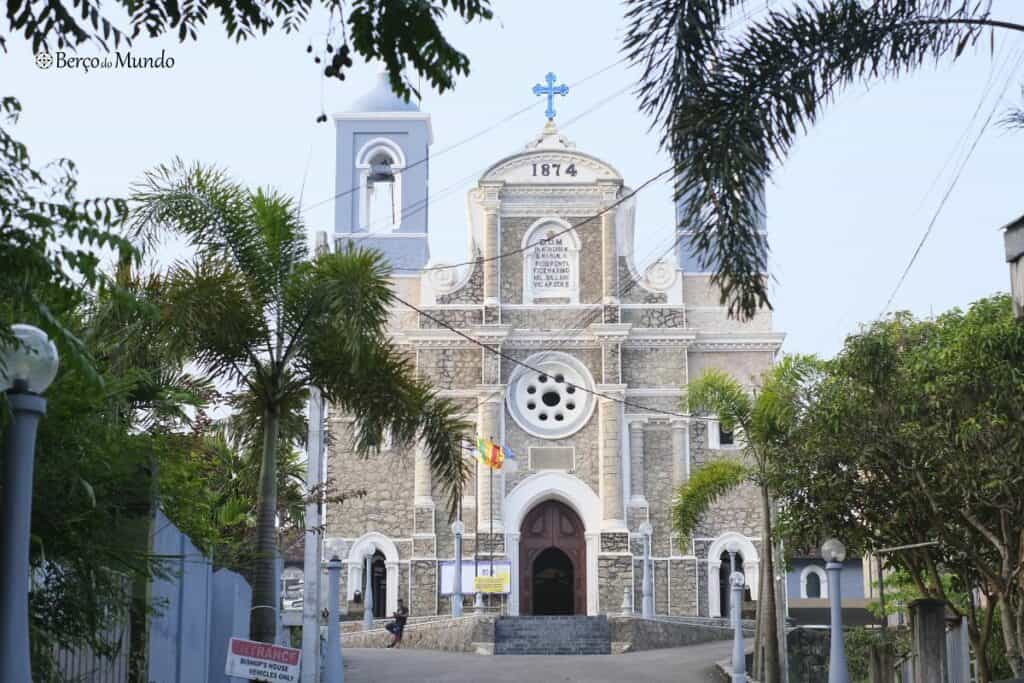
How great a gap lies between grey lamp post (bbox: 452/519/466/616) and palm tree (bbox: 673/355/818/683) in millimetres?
9941

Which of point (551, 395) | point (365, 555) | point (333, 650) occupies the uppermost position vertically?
point (551, 395)

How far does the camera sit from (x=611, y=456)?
131ft

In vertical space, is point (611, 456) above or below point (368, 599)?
above

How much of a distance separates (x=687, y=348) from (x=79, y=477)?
32.3 metres

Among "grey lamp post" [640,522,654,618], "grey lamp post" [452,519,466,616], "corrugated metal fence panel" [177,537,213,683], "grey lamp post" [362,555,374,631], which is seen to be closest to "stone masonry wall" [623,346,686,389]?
"grey lamp post" [640,522,654,618]

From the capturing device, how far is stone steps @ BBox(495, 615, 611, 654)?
33.0 m

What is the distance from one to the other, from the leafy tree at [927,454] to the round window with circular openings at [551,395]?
58.3 ft

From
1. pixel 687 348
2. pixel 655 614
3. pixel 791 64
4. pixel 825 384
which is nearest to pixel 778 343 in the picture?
pixel 687 348

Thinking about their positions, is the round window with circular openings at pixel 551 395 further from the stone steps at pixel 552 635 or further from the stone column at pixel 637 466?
the stone steps at pixel 552 635

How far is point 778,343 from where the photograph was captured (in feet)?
135

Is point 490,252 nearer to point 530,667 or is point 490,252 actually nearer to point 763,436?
point 530,667

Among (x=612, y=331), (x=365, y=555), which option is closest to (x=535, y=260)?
(x=612, y=331)

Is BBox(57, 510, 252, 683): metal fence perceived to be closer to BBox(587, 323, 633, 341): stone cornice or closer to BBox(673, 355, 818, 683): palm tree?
BBox(673, 355, 818, 683): palm tree

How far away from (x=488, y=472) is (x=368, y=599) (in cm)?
465
